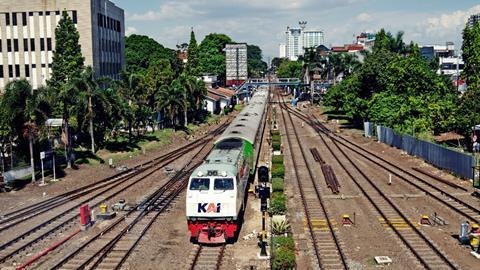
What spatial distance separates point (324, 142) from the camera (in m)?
58.7

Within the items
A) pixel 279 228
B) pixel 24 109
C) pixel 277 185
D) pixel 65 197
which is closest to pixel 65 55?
pixel 24 109

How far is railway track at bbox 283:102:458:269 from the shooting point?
20.0m

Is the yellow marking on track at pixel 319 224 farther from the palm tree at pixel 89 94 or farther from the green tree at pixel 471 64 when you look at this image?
the green tree at pixel 471 64

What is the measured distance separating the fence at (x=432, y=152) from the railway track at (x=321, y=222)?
10162 mm

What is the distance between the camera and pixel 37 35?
235ft

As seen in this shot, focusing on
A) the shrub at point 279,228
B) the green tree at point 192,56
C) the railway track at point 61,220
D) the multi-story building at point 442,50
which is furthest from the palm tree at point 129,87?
the multi-story building at point 442,50

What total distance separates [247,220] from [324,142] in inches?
1348

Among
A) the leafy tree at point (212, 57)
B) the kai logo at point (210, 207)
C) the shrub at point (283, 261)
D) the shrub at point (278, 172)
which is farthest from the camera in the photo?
the leafy tree at point (212, 57)

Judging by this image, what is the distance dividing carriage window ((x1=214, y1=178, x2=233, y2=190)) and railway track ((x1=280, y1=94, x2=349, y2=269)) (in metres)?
4.61

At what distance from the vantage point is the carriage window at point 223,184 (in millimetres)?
21406

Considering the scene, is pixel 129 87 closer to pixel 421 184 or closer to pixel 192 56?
pixel 421 184

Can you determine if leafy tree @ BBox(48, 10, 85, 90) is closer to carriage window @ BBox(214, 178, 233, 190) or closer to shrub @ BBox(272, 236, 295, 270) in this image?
carriage window @ BBox(214, 178, 233, 190)

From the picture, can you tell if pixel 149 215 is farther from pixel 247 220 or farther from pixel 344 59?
pixel 344 59

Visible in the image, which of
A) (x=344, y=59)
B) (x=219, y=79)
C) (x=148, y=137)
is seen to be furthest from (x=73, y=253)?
(x=219, y=79)
